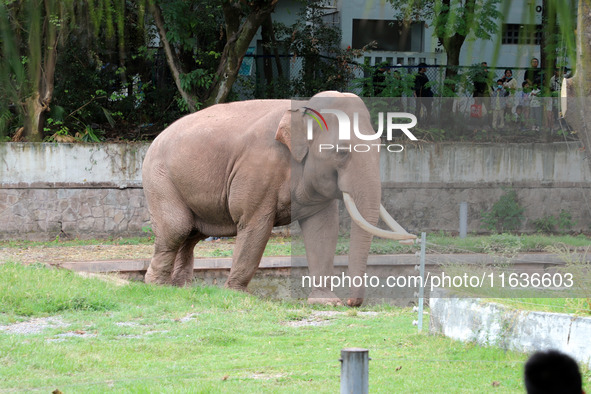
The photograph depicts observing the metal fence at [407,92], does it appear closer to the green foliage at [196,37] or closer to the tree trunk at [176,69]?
the green foliage at [196,37]

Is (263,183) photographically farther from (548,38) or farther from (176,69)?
(176,69)

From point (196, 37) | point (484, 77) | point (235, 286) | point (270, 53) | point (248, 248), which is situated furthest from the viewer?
point (270, 53)

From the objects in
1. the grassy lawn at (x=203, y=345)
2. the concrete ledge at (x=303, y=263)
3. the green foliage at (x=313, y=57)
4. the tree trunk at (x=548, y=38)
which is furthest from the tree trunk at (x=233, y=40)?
the tree trunk at (x=548, y=38)

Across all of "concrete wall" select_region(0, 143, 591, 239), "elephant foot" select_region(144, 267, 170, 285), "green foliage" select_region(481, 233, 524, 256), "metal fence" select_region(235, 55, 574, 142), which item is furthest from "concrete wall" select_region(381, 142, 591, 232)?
"elephant foot" select_region(144, 267, 170, 285)

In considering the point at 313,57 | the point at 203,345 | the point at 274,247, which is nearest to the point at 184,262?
the point at 203,345

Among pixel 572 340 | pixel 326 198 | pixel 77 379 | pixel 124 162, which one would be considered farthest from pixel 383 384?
pixel 124 162

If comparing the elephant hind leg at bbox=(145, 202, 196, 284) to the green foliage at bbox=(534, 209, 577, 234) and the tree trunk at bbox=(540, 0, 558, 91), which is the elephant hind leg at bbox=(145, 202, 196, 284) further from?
the tree trunk at bbox=(540, 0, 558, 91)

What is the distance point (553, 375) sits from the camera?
69.8 inches

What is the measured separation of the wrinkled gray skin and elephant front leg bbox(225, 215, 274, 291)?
0.04 ft

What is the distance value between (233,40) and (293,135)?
334 inches

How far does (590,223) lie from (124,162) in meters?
9.41

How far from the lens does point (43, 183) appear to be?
54.3 feet

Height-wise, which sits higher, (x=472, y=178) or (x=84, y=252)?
(x=472, y=178)

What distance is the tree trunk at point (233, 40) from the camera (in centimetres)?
1664
